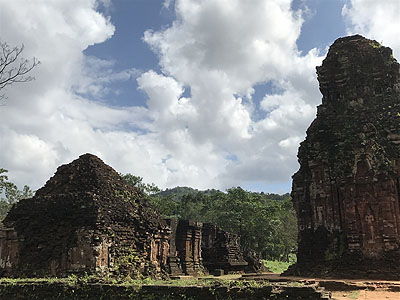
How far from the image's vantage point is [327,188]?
15.6 meters

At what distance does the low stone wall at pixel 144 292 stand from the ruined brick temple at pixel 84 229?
12.2 feet

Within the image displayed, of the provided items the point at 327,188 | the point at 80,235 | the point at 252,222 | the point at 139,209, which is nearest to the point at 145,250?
the point at 139,209

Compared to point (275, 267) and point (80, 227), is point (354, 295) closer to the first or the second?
point (80, 227)

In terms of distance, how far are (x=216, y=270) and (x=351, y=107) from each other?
41.0 ft

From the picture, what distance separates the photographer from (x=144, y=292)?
27.0 feet

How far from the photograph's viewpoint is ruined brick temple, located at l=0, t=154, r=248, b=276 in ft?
43.6

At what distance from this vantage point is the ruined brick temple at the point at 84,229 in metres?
13.3

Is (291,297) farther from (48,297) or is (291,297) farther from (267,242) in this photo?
(267,242)

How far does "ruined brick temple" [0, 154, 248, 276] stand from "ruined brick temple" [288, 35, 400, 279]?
6145 millimetres

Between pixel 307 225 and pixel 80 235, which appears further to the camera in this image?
pixel 307 225

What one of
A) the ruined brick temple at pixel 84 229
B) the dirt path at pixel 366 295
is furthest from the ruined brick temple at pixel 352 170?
the ruined brick temple at pixel 84 229

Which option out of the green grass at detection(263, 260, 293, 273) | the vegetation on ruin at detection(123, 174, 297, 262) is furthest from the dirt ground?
the vegetation on ruin at detection(123, 174, 297, 262)

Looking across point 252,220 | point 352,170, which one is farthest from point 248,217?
point 352,170

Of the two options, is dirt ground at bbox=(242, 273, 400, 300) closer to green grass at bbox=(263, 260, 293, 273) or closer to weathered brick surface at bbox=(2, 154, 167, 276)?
weathered brick surface at bbox=(2, 154, 167, 276)
